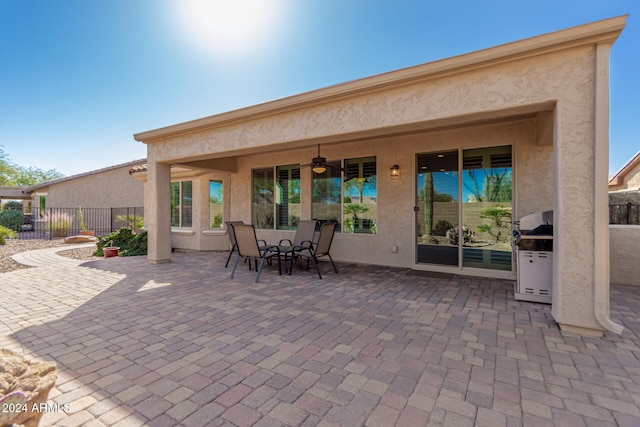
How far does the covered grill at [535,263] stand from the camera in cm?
392

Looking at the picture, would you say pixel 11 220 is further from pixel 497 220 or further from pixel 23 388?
pixel 497 220

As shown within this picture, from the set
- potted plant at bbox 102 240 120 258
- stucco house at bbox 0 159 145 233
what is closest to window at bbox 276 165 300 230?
potted plant at bbox 102 240 120 258

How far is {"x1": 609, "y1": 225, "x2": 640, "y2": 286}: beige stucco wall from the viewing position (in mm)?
4832

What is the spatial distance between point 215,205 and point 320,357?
752 centimetres

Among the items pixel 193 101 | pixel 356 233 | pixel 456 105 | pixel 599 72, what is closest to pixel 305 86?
pixel 193 101

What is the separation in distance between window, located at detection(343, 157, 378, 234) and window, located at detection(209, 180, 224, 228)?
4.28 m

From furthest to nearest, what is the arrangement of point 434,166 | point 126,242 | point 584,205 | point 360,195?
1. point 126,242
2. point 360,195
3. point 434,166
4. point 584,205

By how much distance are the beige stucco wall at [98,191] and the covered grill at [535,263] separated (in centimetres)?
2236

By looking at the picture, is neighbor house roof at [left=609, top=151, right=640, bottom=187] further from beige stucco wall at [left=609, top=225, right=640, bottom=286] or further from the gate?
the gate

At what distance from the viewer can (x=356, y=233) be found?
22.8 feet

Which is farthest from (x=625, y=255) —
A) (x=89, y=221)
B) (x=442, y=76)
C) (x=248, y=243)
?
(x=89, y=221)

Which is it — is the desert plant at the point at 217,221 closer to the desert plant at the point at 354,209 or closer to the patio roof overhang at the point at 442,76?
the patio roof overhang at the point at 442,76

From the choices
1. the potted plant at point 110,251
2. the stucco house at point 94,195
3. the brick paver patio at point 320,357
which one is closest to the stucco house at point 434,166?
the brick paver patio at point 320,357

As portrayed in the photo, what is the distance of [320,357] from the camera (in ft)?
8.14
